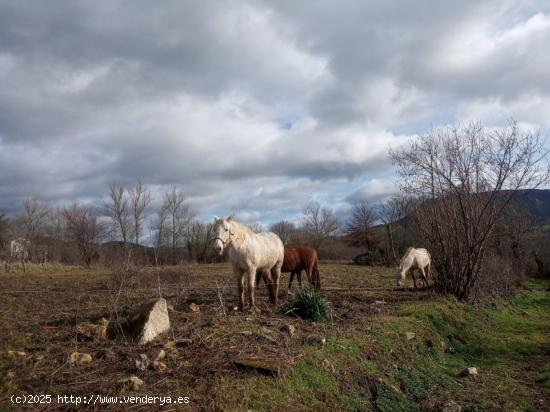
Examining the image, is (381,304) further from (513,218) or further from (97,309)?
(513,218)

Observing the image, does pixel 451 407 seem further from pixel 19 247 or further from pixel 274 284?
pixel 19 247

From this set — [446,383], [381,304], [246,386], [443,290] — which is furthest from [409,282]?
[246,386]

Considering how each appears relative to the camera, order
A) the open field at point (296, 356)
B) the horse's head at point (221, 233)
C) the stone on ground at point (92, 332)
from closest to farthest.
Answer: the open field at point (296, 356) → the stone on ground at point (92, 332) → the horse's head at point (221, 233)

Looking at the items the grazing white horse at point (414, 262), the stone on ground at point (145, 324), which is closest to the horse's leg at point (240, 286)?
the stone on ground at point (145, 324)

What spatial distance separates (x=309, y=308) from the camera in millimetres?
7660

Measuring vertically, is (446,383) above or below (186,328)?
below

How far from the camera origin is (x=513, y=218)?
69.4 ft

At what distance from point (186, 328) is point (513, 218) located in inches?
812

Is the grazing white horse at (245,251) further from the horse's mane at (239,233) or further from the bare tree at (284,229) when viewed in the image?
the bare tree at (284,229)

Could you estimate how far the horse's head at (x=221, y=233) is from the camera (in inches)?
292

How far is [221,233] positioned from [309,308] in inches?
88.2

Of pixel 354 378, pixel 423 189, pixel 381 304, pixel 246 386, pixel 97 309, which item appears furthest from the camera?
pixel 423 189

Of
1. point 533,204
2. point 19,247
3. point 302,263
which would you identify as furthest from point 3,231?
point 533,204

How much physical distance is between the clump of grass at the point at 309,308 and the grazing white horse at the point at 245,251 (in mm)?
869
